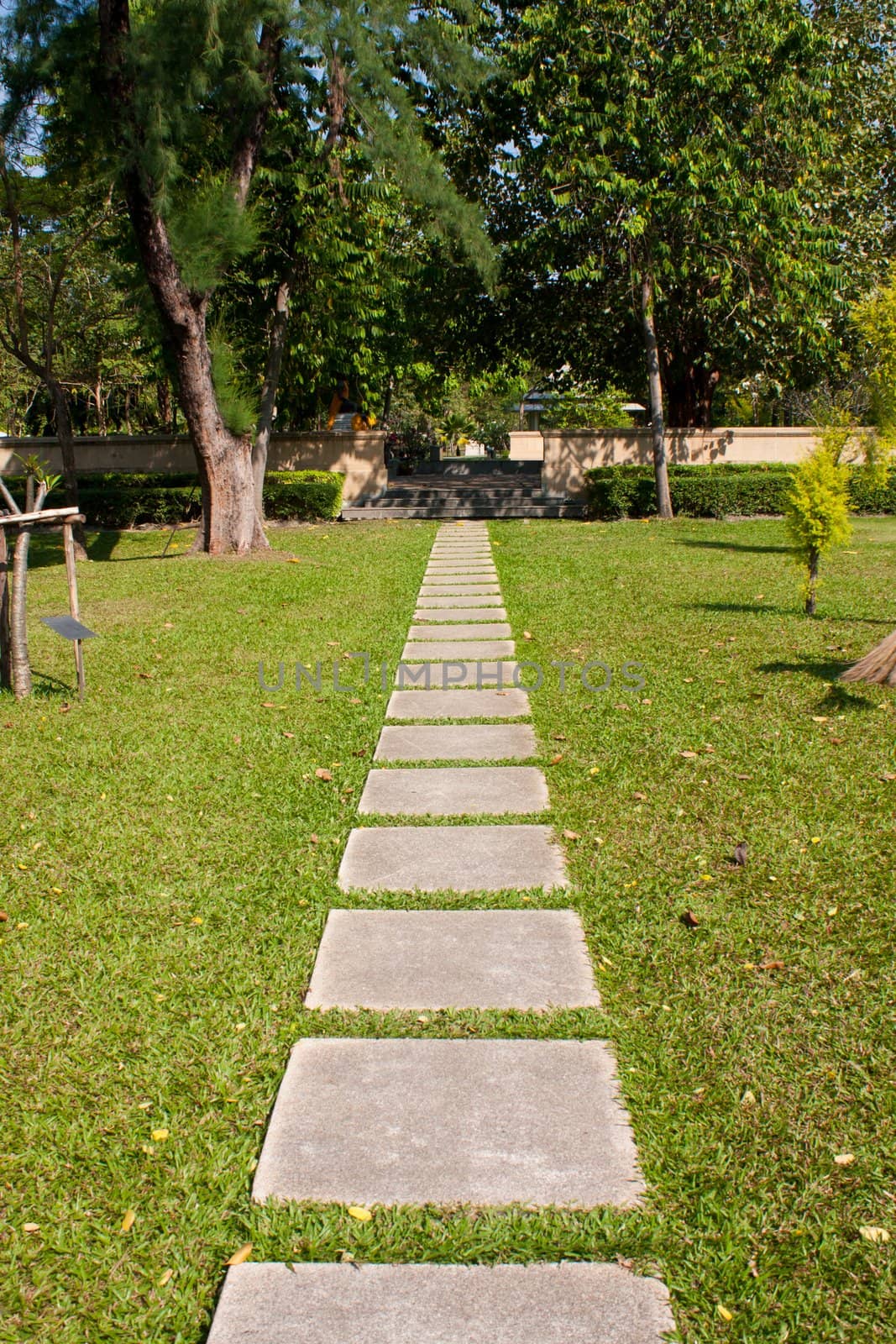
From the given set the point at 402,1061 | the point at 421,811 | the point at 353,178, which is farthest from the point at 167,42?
the point at 402,1061

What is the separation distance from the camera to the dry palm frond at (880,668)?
6.07 m

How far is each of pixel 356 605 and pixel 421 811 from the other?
5.28 m

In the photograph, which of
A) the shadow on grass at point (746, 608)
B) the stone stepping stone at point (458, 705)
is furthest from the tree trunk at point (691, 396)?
the stone stepping stone at point (458, 705)

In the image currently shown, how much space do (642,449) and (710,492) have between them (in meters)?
3.48

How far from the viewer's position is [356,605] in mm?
9469

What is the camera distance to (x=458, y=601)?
31.5 ft

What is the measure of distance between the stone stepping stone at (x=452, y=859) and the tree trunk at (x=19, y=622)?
310 cm

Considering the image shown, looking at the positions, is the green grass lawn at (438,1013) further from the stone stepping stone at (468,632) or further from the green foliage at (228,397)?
the green foliage at (228,397)

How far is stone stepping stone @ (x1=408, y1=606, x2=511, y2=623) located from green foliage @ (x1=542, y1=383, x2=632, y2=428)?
74.2ft

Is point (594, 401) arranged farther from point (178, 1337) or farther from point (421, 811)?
point (178, 1337)

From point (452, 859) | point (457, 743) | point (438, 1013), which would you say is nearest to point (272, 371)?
point (457, 743)

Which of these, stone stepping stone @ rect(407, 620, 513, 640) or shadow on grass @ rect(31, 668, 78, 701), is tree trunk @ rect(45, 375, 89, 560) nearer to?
shadow on grass @ rect(31, 668, 78, 701)

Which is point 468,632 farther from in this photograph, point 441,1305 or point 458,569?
point 441,1305

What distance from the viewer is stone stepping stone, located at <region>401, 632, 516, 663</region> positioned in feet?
23.9
